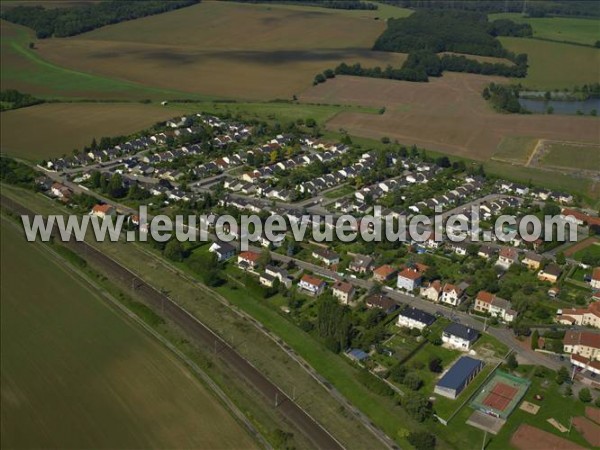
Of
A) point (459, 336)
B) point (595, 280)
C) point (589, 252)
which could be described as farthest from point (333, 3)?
point (459, 336)

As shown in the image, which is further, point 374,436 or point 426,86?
point 426,86

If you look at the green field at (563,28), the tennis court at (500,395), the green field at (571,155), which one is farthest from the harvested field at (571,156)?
the green field at (563,28)

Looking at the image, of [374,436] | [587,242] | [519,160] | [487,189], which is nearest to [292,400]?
[374,436]

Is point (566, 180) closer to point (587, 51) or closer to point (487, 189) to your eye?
point (487, 189)

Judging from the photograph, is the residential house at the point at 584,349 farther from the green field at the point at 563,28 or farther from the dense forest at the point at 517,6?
the dense forest at the point at 517,6

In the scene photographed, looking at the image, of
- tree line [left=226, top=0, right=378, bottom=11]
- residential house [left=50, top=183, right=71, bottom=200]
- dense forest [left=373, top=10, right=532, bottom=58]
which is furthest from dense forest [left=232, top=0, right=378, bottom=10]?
residential house [left=50, top=183, right=71, bottom=200]

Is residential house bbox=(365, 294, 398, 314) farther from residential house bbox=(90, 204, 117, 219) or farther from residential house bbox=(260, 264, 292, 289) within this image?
residential house bbox=(90, 204, 117, 219)
